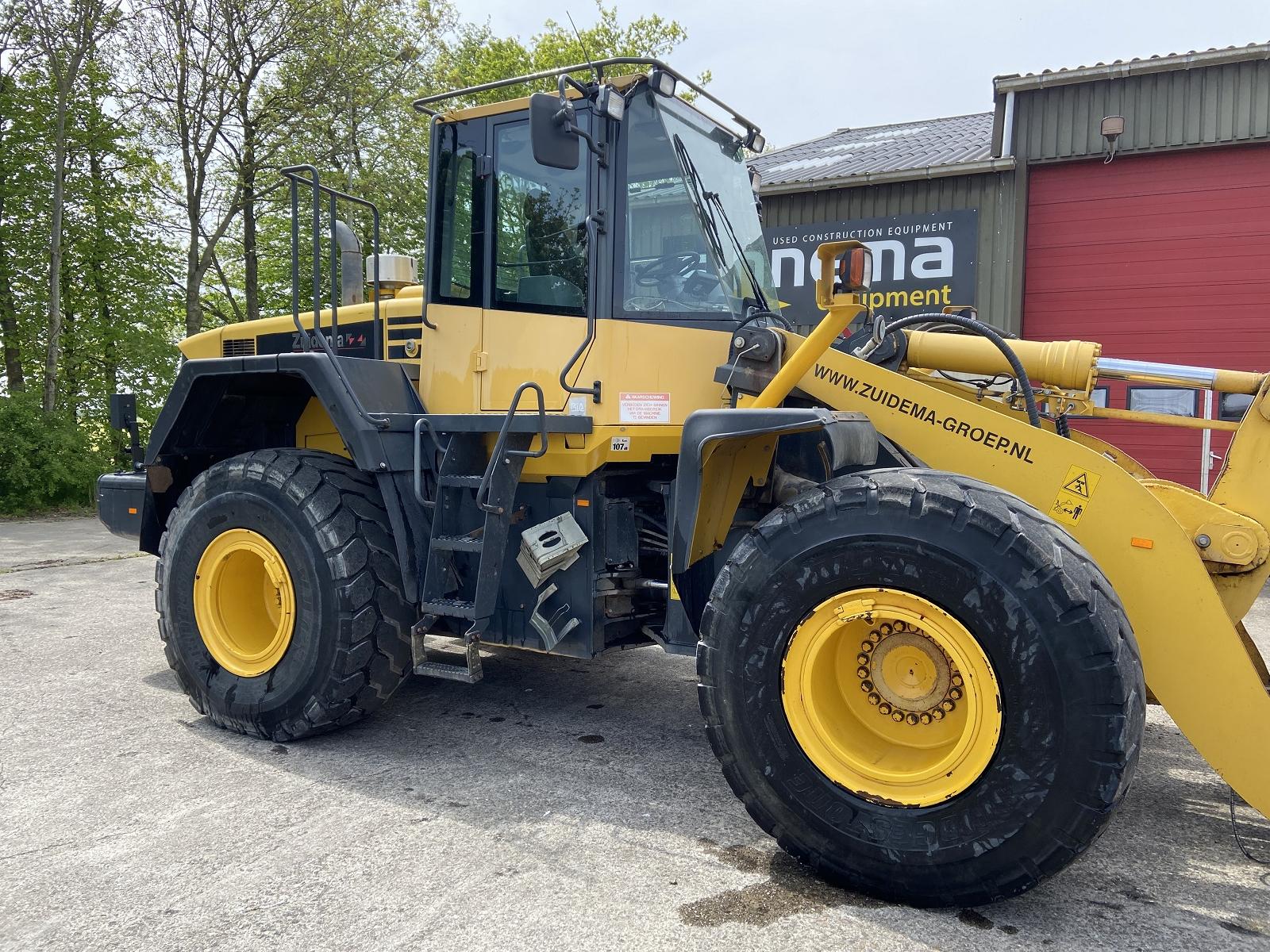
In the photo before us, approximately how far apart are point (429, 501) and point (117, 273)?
15.4 meters

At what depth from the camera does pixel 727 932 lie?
261 cm

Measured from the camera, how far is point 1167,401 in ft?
32.3

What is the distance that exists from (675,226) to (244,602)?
2729 mm

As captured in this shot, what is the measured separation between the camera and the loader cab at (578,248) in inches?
154

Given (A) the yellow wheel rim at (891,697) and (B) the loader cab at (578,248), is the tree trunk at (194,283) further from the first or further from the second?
(A) the yellow wheel rim at (891,697)

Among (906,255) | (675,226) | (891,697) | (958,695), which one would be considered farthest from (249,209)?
(958,695)

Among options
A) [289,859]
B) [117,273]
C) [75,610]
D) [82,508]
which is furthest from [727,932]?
[117,273]

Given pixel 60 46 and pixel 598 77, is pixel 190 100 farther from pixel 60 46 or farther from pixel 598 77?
pixel 598 77

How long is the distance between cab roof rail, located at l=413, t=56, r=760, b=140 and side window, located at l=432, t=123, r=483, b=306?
0.17 m

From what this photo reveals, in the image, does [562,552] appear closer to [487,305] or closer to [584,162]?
[487,305]

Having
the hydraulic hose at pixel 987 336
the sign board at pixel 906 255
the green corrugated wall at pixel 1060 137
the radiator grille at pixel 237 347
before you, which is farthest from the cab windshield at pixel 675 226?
the sign board at pixel 906 255

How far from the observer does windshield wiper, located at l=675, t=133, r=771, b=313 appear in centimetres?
410

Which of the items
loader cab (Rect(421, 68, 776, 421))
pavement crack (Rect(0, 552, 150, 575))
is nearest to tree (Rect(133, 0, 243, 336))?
pavement crack (Rect(0, 552, 150, 575))

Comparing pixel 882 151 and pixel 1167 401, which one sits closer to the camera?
pixel 1167 401
